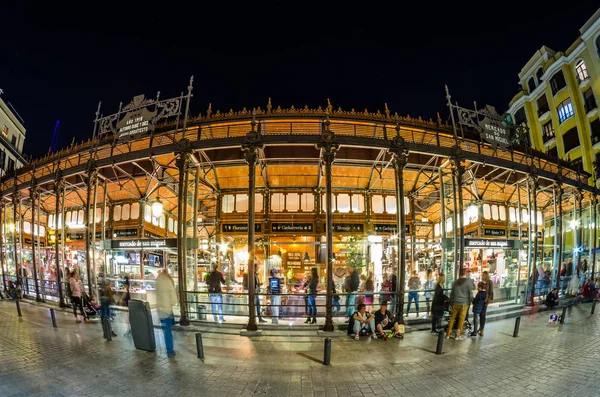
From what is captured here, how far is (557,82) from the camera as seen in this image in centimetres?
3588

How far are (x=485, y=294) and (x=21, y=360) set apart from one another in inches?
531

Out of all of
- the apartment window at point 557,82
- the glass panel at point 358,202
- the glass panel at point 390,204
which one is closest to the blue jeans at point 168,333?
the glass panel at point 358,202

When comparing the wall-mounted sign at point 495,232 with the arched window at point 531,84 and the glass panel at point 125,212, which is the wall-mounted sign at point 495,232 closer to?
the glass panel at point 125,212

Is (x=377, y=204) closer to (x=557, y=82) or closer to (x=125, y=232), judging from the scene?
(x=125, y=232)

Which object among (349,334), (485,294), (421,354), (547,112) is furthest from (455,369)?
(547,112)

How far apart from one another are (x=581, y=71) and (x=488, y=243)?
31.8 meters

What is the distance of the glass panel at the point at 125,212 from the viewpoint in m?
21.7

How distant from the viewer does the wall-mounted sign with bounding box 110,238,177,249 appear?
41.5 feet

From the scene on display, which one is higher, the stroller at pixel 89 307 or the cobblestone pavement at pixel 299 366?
the stroller at pixel 89 307

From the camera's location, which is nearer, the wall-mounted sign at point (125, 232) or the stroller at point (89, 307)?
the stroller at point (89, 307)

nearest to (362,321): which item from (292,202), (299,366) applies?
(299,366)

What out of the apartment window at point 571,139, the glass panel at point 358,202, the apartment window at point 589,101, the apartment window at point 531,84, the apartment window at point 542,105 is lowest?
Answer: the glass panel at point 358,202

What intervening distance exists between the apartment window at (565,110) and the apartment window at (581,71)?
2.34 metres

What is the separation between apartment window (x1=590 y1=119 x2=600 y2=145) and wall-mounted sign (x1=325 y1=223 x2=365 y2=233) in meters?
28.7
